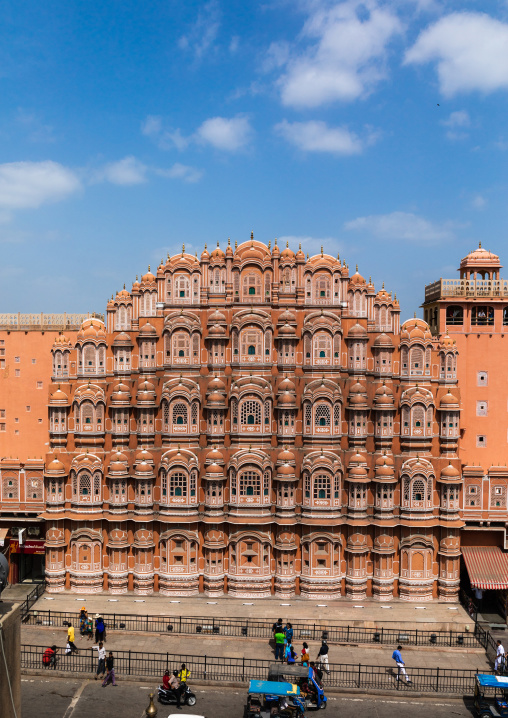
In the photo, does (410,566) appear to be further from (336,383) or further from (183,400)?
(183,400)

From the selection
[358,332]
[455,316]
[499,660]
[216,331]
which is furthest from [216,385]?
[499,660]

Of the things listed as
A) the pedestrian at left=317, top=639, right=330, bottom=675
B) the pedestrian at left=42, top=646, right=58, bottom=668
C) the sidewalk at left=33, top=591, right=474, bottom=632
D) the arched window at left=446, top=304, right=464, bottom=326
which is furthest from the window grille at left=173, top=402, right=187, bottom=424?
the arched window at left=446, top=304, right=464, bottom=326

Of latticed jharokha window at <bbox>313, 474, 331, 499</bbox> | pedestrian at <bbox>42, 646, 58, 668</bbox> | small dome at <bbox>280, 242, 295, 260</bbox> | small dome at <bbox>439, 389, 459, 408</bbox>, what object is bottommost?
pedestrian at <bbox>42, 646, 58, 668</bbox>

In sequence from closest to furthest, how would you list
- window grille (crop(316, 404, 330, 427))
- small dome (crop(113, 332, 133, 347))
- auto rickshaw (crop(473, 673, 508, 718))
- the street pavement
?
auto rickshaw (crop(473, 673, 508, 718)), the street pavement, window grille (crop(316, 404, 330, 427)), small dome (crop(113, 332, 133, 347))

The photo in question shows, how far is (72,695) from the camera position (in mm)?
30047

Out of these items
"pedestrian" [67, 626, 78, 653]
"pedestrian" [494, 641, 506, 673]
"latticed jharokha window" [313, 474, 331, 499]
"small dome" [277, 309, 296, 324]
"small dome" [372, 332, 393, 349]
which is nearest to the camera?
"pedestrian" [494, 641, 506, 673]

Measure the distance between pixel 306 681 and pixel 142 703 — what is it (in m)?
8.37

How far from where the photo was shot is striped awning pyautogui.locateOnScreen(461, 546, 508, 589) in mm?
40875

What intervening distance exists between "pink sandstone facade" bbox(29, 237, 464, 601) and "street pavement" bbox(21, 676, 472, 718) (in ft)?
37.9

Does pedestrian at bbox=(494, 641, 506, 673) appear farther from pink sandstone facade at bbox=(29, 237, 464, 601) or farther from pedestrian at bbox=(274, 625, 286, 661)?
pedestrian at bbox=(274, 625, 286, 661)

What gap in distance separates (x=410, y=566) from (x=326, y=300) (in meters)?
20.4

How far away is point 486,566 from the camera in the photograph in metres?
42.2

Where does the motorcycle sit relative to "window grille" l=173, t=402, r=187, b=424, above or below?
below

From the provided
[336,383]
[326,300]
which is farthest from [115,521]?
[326,300]
